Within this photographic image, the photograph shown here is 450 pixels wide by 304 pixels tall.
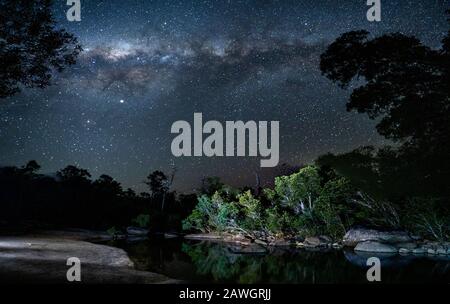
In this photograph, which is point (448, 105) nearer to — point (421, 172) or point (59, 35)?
point (421, 172)

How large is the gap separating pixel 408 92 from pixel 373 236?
13566mm

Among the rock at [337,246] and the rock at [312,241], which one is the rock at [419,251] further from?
the rock at [312,241]

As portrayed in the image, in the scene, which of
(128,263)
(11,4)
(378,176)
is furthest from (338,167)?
(11,4)

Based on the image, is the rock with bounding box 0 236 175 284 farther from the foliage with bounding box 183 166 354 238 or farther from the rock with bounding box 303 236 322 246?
the rock with bounding box 303 236 322 246

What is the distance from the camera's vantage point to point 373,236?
25.3 metres

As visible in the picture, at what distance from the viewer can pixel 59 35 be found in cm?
1321

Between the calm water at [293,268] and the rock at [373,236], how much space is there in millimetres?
3455

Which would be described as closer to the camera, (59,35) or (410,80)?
(59,35)

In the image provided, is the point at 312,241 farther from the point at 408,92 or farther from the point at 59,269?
the point at 59,269

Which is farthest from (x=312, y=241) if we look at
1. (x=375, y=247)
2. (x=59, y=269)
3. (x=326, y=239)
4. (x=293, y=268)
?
(x=59, y=269)

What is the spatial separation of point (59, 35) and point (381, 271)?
1650 centimetres

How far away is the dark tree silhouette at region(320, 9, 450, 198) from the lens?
1455 centimetres

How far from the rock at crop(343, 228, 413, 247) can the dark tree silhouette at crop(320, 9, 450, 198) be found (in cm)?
890

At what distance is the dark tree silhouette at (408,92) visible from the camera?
14547 millimetres
